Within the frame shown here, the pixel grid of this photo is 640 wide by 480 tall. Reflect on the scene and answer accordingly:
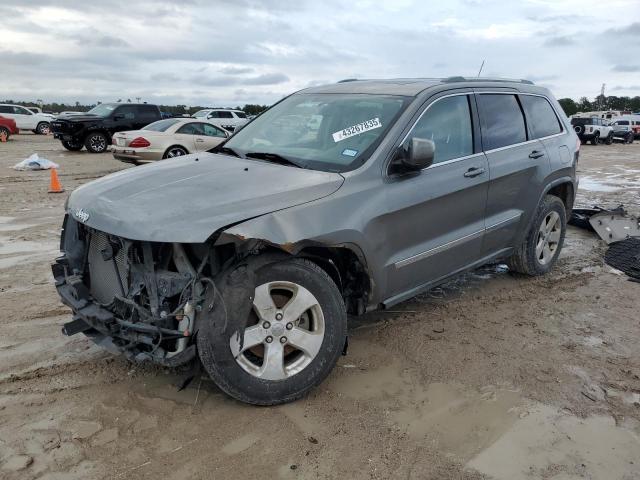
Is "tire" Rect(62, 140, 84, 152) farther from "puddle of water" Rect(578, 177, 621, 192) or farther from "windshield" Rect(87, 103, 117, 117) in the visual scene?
"puddle of water" Rect(578, 177, 621, 192)

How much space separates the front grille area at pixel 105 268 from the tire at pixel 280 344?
2.24ft

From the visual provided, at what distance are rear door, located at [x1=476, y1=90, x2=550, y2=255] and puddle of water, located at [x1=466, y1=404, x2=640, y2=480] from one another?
178 centimetres

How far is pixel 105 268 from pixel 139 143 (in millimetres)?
10444

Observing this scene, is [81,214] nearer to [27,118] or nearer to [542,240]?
[542,240]

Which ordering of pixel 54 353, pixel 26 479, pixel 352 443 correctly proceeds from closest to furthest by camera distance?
pixel 26 479 → pixel 352 443 → pixel 54 353

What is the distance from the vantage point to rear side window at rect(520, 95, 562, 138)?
205 inches

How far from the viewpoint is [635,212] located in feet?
30.0

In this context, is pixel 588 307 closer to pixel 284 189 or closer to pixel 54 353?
pixel 284 189

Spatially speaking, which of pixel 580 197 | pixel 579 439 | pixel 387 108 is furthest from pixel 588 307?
pixel 580 197

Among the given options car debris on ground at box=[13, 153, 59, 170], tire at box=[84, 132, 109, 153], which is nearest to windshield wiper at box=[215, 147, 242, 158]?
car debris on ground at box=[13, 153, 59, 170]

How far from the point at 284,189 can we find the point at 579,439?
2.15 metres

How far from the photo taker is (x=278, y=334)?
3.13 m

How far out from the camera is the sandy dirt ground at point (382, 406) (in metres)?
2.73

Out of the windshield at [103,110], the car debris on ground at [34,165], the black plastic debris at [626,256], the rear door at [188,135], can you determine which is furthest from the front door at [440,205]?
the windshield at [103,110]
